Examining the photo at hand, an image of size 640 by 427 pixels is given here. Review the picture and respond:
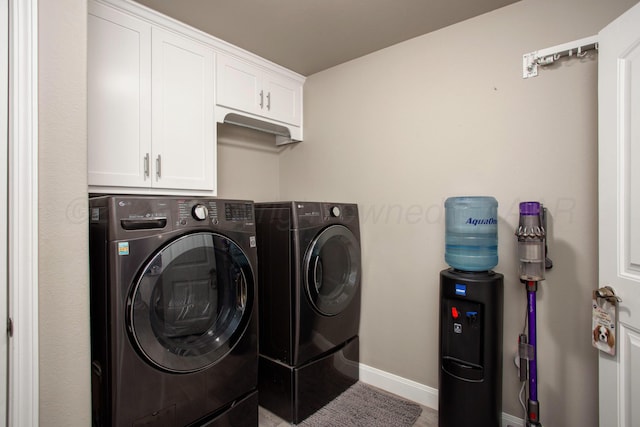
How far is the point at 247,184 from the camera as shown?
8.99ft

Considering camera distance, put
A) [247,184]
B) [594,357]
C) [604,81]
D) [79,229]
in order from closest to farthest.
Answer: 1. [79,229]
2. [604,81]
3. [594,357]
4. [247,184]

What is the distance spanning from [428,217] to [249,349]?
4.48 feet

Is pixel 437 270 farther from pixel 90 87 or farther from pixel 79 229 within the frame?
pixel 90 87

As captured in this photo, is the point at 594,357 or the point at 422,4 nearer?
the point at 594,357

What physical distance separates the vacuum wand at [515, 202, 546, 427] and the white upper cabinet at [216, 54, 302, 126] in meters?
1.84

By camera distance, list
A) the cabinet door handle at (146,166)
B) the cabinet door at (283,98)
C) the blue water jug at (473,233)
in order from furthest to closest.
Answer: the cabinet door at (283,98), the cabinet door handle at (146,166), the blue water jug at (473,233)

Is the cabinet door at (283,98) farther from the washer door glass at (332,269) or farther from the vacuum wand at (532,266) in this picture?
the vacuum wand at (532,266)

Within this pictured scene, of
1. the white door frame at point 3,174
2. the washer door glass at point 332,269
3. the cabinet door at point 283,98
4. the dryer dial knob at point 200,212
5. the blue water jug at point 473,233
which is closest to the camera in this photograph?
the white door frame at point 3,174

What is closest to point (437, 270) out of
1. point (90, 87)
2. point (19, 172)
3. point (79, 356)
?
point (79, 356)

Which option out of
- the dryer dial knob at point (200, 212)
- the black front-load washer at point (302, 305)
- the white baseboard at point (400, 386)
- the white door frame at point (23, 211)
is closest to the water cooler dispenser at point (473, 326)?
the white baseboard at point (400, 386)

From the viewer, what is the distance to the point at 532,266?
153cm

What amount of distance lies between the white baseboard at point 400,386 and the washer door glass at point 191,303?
1.21 m

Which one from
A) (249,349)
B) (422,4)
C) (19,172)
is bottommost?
(249,349)

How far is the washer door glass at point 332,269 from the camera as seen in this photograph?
6.43 ft
